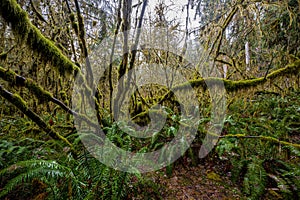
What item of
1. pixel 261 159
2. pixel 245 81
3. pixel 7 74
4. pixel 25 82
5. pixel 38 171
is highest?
pixel 7 74

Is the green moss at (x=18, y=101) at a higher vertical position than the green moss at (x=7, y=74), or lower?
lower

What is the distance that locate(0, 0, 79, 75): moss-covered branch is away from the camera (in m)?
1.73

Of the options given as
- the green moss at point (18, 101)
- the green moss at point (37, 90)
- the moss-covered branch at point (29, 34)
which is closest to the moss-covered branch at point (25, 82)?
the green moss at point (37, 90)

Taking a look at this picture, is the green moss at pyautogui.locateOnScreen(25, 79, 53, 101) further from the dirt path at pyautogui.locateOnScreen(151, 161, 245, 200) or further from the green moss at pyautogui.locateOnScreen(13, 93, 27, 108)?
the dirt path at pyautogui.locateOnScreen(151, 161, 245, 200)

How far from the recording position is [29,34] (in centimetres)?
198

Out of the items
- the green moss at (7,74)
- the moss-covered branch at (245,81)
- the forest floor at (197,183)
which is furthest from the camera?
the moss-covered branch at (245,81)

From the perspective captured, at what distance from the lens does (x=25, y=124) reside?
14.8ft

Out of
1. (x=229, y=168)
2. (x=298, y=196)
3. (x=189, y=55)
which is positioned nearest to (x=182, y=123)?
(x=229, y=168)

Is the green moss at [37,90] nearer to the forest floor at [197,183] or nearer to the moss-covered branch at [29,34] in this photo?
the moss-covered branch at [29,34]

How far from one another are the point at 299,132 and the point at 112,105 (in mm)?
5159

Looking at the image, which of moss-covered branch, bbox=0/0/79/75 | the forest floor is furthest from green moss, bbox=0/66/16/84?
the forest floor

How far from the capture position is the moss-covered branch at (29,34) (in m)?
1.73

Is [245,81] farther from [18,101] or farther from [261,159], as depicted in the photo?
[18,101]

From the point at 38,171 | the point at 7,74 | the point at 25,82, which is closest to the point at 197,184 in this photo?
the point at 38,171
